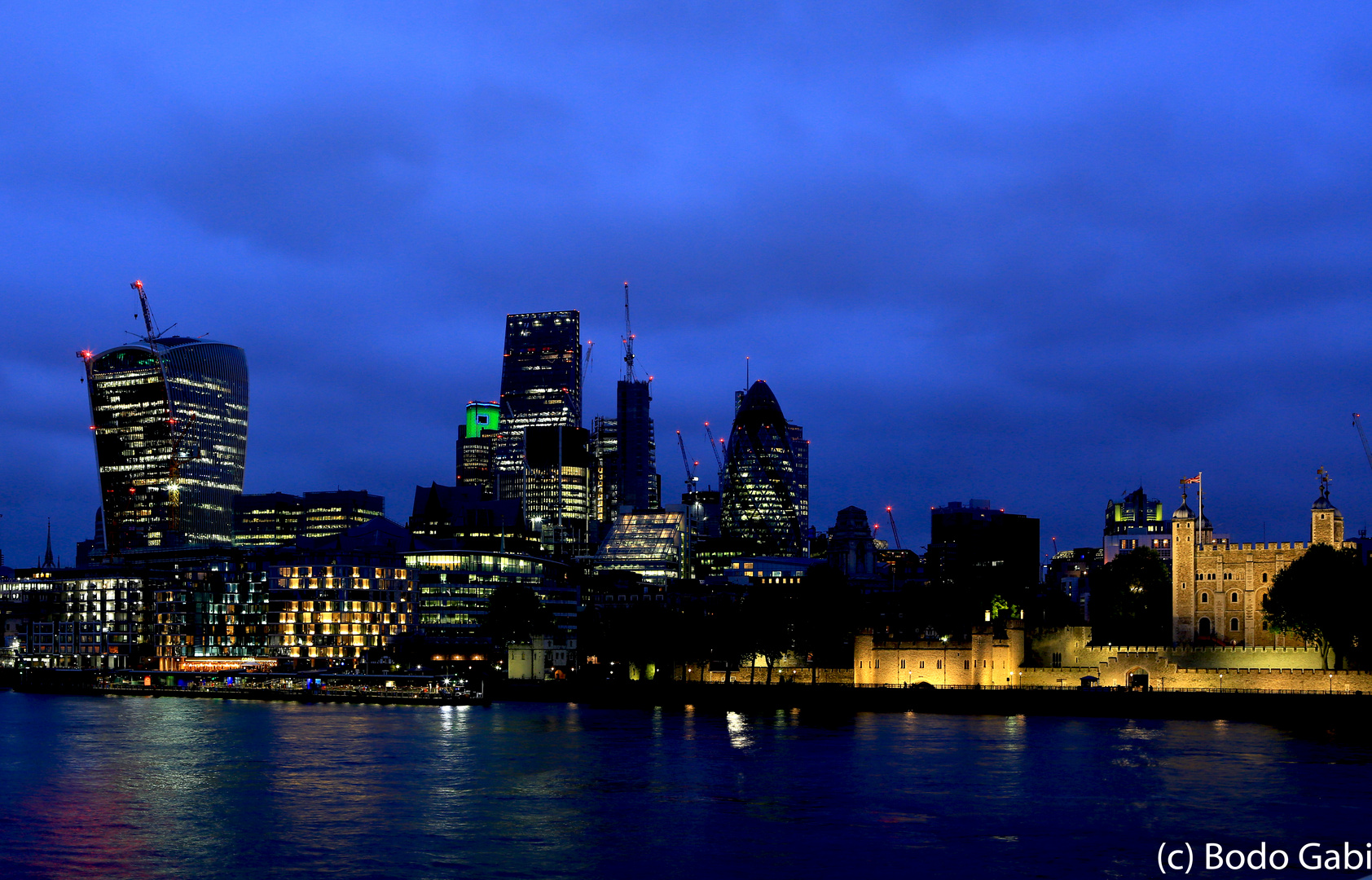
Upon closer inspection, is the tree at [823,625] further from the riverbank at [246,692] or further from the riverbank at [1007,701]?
the riverbank at [246,692]

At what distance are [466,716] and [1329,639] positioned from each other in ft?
236

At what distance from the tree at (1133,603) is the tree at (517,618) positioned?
66.6m

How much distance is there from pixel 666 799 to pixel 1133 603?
8776 cm

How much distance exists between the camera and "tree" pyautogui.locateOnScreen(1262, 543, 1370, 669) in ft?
388

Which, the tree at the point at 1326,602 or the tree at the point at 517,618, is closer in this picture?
the tree at the point at 1326,602

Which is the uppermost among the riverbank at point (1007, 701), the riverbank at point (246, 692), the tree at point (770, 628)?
the tree at point (770, 628)

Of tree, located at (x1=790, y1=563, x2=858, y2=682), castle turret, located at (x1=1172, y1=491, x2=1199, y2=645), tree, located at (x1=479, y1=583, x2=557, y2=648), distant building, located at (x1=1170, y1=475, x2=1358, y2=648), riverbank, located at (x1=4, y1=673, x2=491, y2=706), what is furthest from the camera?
tree, located at (x1=479, y1=583, x2=557, y2=648)

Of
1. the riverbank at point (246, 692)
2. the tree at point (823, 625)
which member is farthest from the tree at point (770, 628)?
the riverbank at point (246, 692)

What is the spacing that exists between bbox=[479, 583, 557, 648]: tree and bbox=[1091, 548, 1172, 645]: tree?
219 ft

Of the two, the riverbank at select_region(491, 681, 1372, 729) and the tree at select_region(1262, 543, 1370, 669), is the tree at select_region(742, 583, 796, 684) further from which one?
the tree at select_region(1262, 543, 1370, 669)

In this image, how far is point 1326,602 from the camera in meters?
119

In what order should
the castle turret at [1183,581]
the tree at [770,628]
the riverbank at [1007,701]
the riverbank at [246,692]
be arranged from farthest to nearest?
the riverbank at [246,692], the tree at [770,628], the castle turret at [1183,581], the riverbank at [1007,701]

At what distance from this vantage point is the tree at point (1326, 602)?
388 feet

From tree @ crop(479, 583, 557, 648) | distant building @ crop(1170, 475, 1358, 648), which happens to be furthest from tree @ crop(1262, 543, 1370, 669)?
tree @ crop(479, 583, 557, 648)
